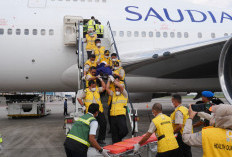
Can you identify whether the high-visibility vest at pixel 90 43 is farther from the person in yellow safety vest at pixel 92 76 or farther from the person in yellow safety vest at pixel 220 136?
the person in yellow safety vest at pixel 220 136

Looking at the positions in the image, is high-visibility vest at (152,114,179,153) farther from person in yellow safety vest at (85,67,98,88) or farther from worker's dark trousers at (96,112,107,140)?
person in yellow safety vest at (85,67,98,88)

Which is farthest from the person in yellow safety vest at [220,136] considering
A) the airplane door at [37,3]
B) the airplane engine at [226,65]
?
the airplane door at [37,3]

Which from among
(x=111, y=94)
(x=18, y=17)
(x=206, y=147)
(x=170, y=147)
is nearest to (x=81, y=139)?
(x=170, y=147)

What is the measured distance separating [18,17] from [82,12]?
7.87 feet

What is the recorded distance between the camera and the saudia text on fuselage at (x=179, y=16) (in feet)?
30.5

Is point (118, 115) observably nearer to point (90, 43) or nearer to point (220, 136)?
point (90, 43)

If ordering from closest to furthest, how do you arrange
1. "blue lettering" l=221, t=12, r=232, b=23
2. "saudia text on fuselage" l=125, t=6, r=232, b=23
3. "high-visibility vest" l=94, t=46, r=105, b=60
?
"high-visibility vest" l=94, t=46, r=105, b=60 < "saudia text on fuselage" l=125, t=6, r=232, b=23 < "blue lettering" l=221, t=12, r=232, b=23

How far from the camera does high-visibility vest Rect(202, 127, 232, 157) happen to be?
197cm

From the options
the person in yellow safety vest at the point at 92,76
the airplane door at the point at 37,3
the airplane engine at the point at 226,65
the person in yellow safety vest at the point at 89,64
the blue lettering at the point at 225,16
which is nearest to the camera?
the person in yellow safety vest at the point at 92,76

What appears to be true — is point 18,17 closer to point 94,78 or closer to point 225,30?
point 94,78

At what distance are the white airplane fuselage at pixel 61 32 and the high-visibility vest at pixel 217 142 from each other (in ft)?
22.5

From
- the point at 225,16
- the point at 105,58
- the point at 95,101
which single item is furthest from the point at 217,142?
the point at 225,16

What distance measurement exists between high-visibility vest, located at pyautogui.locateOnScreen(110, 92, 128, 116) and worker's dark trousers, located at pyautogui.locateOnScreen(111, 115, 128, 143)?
0.28 feet

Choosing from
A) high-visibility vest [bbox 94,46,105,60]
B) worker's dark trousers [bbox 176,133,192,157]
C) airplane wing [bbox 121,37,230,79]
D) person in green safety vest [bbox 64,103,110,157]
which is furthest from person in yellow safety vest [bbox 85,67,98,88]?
airplane wing [bbox 121,37,230,79]
